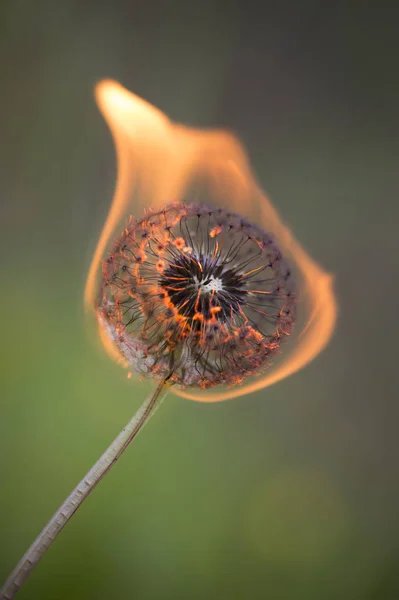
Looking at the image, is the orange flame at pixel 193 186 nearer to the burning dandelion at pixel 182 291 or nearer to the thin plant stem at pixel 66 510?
the burning dandelion at pixel 182 291

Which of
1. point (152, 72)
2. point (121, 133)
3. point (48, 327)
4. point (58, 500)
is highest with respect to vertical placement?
point (152, 72)

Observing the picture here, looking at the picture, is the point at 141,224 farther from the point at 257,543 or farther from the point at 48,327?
the point at 257,543

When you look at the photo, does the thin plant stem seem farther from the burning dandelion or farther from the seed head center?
the seed head center

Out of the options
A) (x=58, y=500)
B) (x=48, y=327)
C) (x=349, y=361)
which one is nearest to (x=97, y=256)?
(x=48, y=327)

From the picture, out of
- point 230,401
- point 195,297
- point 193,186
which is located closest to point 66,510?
point 195,297

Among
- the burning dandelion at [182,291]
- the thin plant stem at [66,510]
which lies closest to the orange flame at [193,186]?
the burning dandelion at [182,291]

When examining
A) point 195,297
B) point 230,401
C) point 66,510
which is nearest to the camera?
point 66,510

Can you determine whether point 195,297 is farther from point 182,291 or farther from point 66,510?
point 66,510
